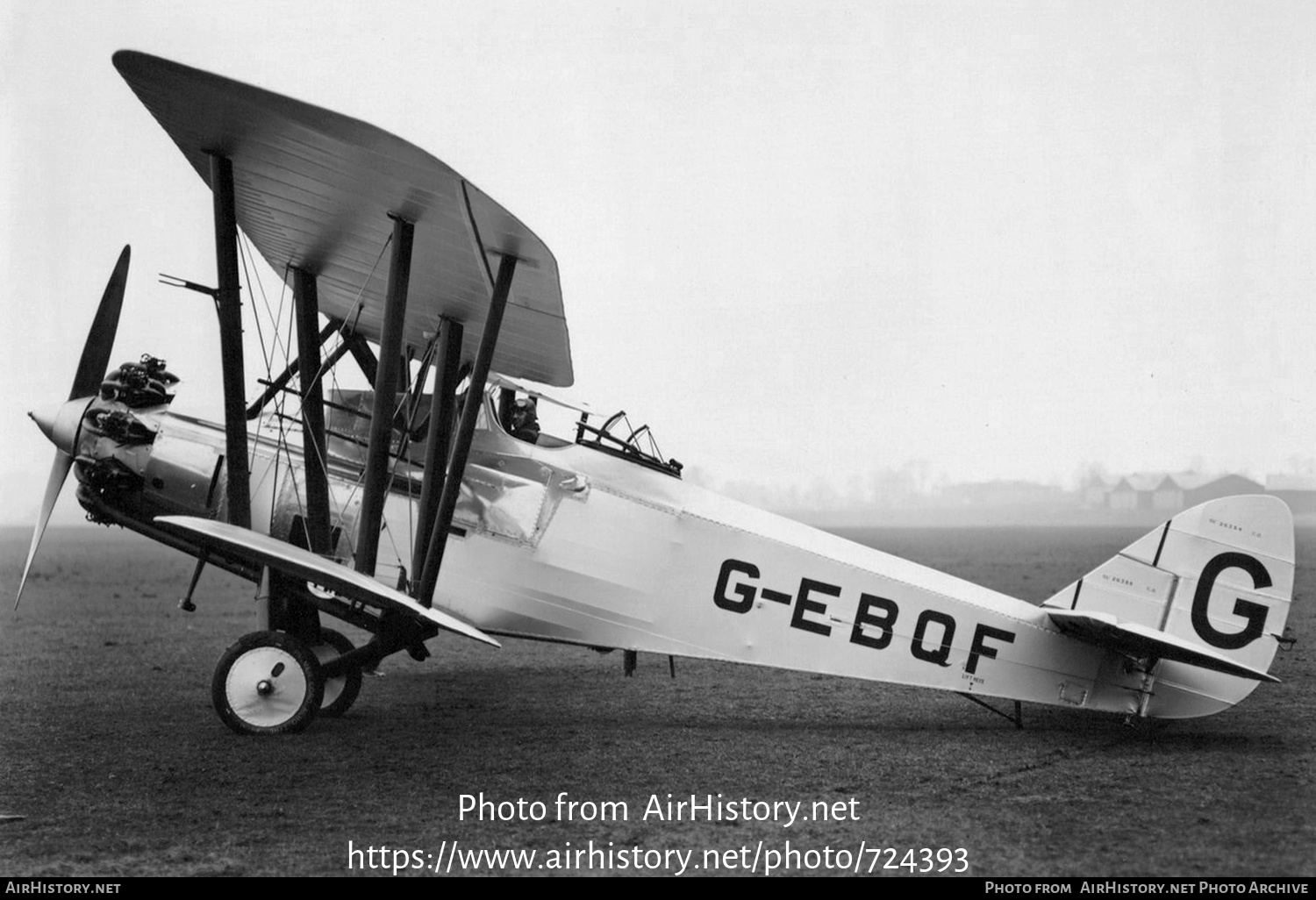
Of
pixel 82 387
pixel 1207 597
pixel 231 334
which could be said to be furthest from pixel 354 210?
pixel 1207 597

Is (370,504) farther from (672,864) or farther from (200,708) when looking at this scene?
(672,864)

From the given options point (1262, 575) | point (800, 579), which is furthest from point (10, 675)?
point (1262, 575)

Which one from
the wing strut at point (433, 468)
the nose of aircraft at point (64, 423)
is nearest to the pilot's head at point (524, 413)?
the wing strut at point (433, 468)

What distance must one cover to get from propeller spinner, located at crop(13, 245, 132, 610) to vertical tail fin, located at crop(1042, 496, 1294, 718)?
5.95 metres

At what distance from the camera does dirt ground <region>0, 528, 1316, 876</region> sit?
157 inches

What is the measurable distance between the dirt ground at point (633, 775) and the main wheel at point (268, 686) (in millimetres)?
146

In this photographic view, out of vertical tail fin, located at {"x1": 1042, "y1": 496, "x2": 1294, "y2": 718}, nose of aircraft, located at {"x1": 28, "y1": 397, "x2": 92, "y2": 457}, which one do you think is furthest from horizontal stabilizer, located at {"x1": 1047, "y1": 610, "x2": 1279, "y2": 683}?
nose of aircraft, located at {"x1": 28, "y1": 397, "x2": 92, "y2": 457}

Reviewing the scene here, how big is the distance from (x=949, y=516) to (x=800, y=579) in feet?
295

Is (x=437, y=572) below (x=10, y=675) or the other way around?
the other way around

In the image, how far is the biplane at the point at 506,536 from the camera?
19.3 feet

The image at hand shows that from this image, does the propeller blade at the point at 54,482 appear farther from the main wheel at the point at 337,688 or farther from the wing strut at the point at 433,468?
the wing strut at the point at 433,468

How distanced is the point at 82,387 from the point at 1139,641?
6.38 metres

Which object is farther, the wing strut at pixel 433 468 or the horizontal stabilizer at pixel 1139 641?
the wing strut at pixel 433 468

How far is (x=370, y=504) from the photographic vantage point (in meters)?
5.75
